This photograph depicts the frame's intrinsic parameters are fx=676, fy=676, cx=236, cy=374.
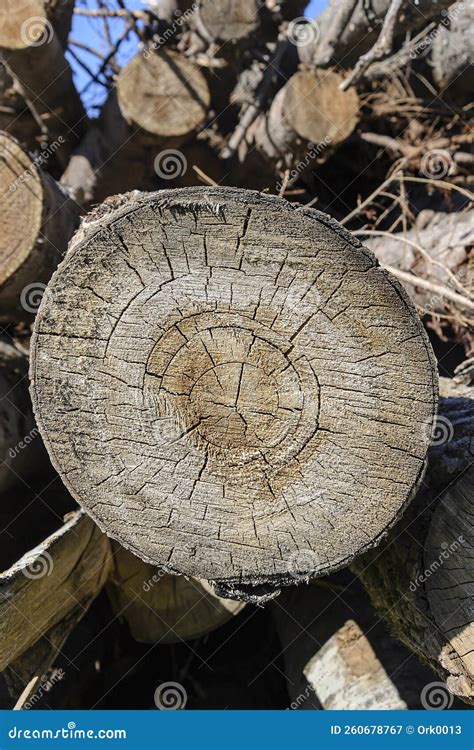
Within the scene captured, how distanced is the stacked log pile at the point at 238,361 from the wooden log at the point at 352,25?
0.04ft

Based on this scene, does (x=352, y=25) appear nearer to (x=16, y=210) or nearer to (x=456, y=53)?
(x=456, y=53)

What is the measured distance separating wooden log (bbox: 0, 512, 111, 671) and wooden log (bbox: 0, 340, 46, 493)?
465 millimetres

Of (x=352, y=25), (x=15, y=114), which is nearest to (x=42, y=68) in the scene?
(x=15, y=114)

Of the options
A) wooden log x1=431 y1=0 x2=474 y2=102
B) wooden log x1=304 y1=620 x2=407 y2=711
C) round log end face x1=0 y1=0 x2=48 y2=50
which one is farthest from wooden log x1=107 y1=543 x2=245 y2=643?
wooden log x1=431 y1=0 x2=474 y2=102

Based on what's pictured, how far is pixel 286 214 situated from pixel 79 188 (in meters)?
1.92

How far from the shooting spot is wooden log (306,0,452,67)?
9.12 ft

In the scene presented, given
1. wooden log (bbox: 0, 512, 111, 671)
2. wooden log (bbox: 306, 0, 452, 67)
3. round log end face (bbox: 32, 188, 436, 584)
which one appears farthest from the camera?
wooden log (bbox: 306, 0, 452, 67)

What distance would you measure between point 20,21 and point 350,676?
9.08 feet

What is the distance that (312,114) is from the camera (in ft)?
9.27

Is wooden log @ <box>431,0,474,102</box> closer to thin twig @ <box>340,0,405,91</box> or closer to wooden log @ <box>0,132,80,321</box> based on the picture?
thin twig @ <box>340,0,405,91</box>

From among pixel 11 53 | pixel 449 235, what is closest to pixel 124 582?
pixel 449 235

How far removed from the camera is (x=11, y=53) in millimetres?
2766

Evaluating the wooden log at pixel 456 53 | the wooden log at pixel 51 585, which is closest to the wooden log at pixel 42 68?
the wooden log at pixel 456 53

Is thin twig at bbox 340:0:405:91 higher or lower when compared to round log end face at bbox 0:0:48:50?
higher
